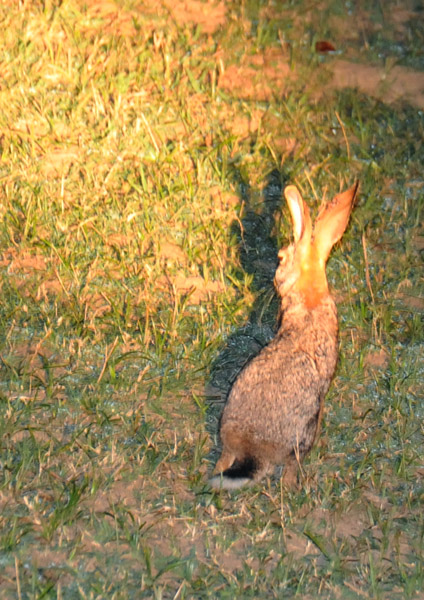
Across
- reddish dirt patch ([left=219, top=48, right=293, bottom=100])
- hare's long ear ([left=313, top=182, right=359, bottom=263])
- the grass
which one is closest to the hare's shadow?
the grass

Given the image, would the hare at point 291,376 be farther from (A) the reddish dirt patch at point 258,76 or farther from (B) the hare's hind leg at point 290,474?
(A) the reddish dirt patch at point 258,76

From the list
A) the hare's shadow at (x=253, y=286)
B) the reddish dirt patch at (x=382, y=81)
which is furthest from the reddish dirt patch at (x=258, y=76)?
the hare's shadow at (x=253, y=286)

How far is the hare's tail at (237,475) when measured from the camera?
376 cm

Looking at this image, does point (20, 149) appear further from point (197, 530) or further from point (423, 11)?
point (423, 11)

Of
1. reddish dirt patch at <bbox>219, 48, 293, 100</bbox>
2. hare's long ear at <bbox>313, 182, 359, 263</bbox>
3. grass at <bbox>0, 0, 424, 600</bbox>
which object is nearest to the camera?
grass at <bbox>0, 0, 424, 600</bbox>

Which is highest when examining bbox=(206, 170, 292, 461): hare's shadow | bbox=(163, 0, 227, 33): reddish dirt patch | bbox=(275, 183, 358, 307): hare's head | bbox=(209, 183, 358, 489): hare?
bbox=(163, 0, 227, 33): reddish dirt patch

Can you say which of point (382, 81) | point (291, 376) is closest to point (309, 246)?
point (291, 376)

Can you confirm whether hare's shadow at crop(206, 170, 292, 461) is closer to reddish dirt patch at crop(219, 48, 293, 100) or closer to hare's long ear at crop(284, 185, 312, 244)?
hare's long ear at crop(284, 185, 312, 244)

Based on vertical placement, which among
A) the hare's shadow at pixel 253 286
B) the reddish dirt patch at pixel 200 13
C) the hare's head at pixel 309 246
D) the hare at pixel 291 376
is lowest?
the hare's shadow at pixel 253 286

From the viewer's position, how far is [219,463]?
154 inches

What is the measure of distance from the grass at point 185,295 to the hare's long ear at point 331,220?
56cm

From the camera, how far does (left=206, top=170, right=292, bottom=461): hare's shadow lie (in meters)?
4.63

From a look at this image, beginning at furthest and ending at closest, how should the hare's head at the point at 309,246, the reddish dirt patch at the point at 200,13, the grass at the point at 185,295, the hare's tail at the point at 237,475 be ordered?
the reddish dirt patch at the point at 200,13 < the hare's head at the point at 309,246 < the hare's tail at the point at 237,475 < the grass at the point at 185,295

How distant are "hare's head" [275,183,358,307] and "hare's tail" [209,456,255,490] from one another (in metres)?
1.03
